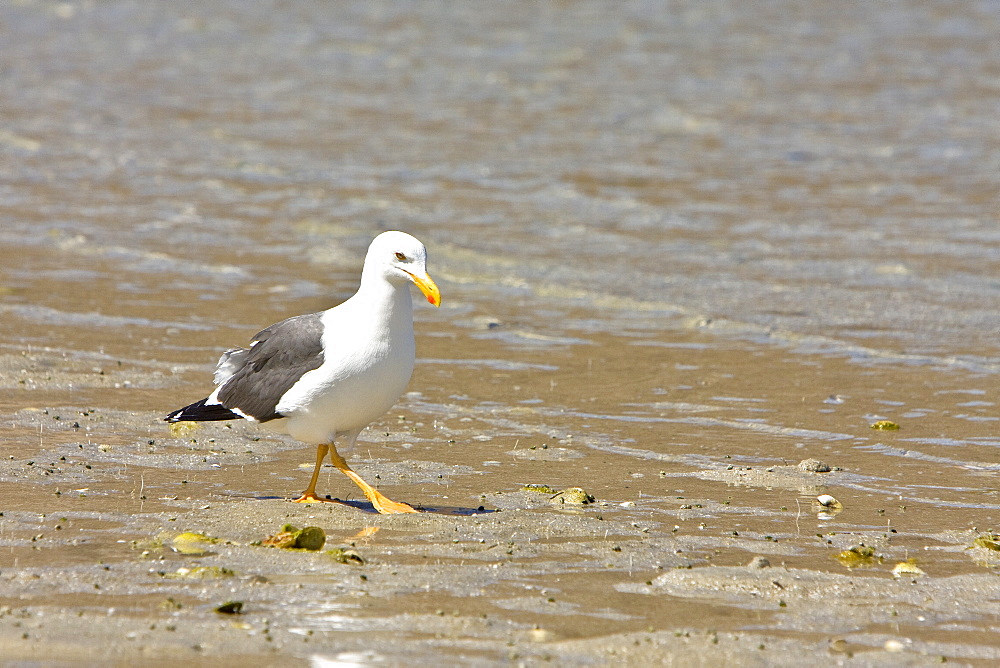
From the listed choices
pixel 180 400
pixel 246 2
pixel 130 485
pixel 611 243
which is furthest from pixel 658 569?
pixel 246 2

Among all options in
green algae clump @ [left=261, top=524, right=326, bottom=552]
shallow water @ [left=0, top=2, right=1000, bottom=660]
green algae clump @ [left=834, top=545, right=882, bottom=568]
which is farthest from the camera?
shallow water @ [left=0, top=2, right=1000, bottom=660]

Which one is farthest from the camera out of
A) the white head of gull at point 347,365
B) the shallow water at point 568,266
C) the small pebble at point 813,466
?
the small pebble at point 813,466

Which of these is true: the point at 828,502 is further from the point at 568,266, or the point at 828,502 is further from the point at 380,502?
the point at 568,266

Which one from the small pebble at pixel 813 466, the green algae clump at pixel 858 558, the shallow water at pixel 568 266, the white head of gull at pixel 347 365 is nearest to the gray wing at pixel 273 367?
the white head of gull at pixel 347 365

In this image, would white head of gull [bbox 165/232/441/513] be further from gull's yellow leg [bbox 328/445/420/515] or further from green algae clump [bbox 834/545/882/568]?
green algae clump [bbox 834/545/882/568]

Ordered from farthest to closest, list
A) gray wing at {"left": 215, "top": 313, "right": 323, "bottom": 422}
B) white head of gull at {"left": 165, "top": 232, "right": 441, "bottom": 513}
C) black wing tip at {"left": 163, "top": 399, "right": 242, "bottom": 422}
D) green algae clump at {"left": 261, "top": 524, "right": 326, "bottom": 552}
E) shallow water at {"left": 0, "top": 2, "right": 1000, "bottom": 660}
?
shallow water at {"left": 0, "top": 2, "right": 1000, "bottom": 660}
black wing tip at {"left": 163, "top": 399, "right": 242, "bottom": 422}
gray wing at {"left": 215, "top": 313, "right": 323, "bottom": 422}
white head of gull at {"left": 165, "top": 232, "right": 441, "bottom": 513}
green algae clump at {"left": 261, "top": 524, "right": 326, "bottom": 552}

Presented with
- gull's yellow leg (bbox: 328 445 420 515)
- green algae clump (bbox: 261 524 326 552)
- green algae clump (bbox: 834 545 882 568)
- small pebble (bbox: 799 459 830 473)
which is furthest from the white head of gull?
small pebble (bbox: 799 459 830 473)

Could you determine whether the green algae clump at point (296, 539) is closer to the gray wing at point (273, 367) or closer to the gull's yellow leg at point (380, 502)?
the gull's yellow leg at point (380, 502)

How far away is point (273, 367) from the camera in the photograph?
618cm

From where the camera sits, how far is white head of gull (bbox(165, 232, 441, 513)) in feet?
19.4

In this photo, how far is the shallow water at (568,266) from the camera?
6543 mm

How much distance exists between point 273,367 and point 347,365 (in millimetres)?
483

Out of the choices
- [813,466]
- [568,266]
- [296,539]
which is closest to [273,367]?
[296,539]

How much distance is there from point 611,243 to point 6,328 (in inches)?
234
